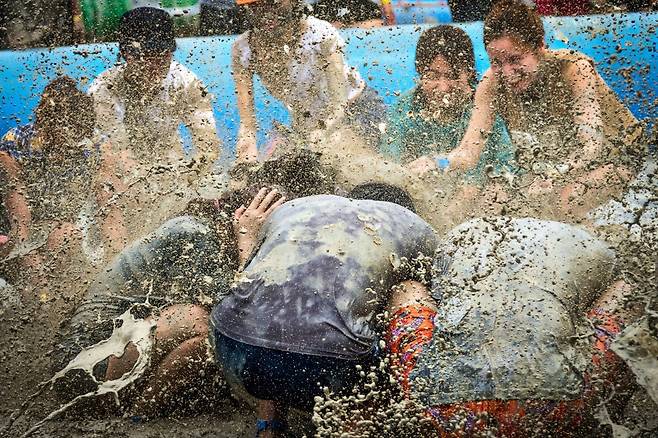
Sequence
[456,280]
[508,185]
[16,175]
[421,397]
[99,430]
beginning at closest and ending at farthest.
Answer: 1. [421,397]
2. [456,280]
3. [99,430]
4. [508,185]
5. [16,175]

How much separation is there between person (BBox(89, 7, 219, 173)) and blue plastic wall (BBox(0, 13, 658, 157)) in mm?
56

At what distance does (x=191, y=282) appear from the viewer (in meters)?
2.49

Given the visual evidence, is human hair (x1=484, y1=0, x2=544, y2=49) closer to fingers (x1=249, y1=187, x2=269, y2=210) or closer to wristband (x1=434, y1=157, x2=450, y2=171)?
wristband (x1=434, y1=157, x2=450, y2=171)

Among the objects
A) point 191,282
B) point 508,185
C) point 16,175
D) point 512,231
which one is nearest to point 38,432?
point 191,282

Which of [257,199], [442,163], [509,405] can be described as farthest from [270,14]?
[509,405]

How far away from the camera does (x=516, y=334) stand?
180cm

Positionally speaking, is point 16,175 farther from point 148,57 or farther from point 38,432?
point 38,432

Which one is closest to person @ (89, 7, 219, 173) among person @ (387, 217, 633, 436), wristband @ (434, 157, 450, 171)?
wristband @ (434, 157, 450, 171)

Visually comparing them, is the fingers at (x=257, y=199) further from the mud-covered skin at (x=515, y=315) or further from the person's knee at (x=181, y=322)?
the mud-covered skin at (x=515, y=315)

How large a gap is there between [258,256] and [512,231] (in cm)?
73

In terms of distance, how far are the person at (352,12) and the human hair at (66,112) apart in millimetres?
1073

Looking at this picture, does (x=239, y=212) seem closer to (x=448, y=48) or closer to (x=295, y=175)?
(x=295, y=175)

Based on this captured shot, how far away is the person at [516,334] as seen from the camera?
1761mm

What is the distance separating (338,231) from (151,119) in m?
1.47
